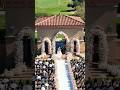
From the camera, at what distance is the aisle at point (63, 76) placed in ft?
53.1

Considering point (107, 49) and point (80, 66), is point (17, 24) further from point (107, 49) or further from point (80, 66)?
point (80, 66)

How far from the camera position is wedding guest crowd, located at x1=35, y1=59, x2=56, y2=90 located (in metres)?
15.5

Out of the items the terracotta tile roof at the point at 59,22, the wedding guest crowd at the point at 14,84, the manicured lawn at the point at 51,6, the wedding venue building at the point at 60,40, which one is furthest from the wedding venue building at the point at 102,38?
the manicured lawn at the point at 51,6

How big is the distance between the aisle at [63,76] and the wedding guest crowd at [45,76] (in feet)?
0.80

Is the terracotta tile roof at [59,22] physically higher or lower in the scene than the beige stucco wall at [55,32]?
higher

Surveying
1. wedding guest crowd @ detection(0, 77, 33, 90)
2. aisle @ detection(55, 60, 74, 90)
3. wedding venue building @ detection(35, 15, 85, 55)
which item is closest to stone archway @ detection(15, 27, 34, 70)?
wedding guest crowd @ detection(0, 77, 33, 90)

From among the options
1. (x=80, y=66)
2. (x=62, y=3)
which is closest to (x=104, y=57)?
(x=80, y=66)

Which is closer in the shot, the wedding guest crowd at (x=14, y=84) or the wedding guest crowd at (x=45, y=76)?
the wedding guest crowd at (x=14, y=84)

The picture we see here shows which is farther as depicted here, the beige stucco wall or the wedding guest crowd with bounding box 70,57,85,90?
the beige stucco wall

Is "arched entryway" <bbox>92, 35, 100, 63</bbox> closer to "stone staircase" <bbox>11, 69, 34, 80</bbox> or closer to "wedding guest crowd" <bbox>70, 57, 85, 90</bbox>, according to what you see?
"stone staircase" <bbox>11, 69, 34, 80</bbox>

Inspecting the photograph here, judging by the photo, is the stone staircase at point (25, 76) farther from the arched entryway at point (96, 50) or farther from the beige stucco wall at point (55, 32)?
the beige stucco wall at point (55, 32)

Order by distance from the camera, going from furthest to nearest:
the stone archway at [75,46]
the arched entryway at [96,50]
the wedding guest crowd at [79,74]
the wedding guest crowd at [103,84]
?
the stone archway at [75,46] → the wedding guest crowd at [79,74] → the arched entryway at [96,50] → the wedding guest crowd at [103,84]

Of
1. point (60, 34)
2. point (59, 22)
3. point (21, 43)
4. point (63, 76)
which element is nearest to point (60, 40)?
point (60, 34)

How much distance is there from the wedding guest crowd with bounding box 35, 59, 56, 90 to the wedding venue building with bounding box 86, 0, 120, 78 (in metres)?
2.94
